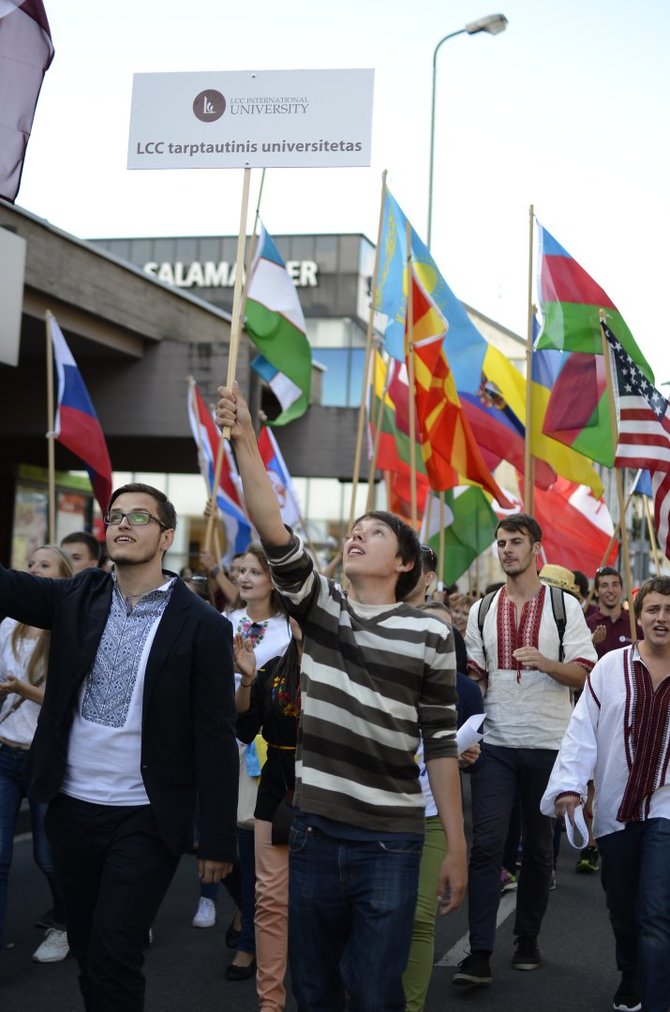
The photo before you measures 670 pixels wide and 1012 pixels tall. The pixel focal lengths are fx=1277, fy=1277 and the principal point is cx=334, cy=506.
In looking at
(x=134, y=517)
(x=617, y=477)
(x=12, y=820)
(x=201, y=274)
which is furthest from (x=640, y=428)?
(x=201, y=274)

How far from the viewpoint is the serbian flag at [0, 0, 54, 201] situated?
543 cm

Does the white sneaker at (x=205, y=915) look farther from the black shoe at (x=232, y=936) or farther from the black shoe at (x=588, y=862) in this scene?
the black shoe at (x=588, y=862)

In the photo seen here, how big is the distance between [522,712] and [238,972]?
182cm

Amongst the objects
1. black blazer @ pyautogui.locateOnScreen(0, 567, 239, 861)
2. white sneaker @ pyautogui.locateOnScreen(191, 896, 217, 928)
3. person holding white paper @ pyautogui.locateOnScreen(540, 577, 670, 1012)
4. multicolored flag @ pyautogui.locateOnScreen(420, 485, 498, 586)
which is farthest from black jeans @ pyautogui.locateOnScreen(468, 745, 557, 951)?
multicolored flag @ pyautogui.locateOnScreen(420, 485, 498, 586)

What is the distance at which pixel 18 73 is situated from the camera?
5543 mm

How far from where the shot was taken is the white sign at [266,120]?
15.6 feet

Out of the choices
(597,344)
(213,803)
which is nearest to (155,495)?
(213,803)

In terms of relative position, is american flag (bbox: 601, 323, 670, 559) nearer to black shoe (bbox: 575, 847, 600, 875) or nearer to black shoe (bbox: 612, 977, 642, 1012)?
black shoe (bbox: 575, 847, 600, 875)

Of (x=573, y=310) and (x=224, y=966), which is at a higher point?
(x=573, y=310)

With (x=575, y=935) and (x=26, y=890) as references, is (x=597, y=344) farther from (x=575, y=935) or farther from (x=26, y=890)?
(x=26, y=890)

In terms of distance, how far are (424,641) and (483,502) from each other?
33.7 ft

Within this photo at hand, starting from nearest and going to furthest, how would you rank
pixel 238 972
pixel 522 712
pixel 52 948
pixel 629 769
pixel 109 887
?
pixel 109 887, pixel 629 769, pixel 238 972, pixel 52 948, pixel 522 712

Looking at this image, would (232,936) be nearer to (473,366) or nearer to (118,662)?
(118,662)

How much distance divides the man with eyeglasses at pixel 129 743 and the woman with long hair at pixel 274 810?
0.94m
